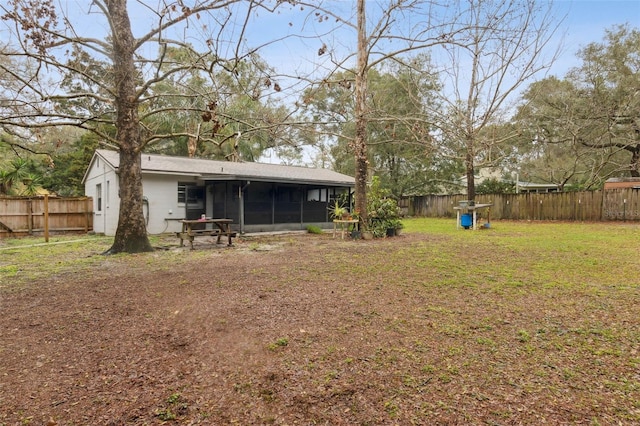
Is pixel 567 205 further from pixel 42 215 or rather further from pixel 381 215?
pixel 42 215

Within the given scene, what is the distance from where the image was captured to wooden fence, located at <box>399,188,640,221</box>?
1517 cm

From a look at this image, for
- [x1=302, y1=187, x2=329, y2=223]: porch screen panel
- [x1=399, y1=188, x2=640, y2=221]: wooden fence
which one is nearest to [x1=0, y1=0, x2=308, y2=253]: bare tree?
[x1=302, y1=187, x2=329, y2=223]: porch screen panel

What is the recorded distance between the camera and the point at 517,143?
74.4 feet

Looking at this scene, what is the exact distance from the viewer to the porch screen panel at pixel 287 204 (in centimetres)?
1529

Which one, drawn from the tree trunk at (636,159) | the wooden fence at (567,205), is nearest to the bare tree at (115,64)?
the wooden fence at (567,205)

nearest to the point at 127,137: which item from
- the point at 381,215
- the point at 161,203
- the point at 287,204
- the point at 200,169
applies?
the point at 161,203

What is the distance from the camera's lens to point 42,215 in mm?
13367

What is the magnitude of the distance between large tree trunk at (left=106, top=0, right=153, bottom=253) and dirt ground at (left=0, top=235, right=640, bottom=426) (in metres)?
3.59

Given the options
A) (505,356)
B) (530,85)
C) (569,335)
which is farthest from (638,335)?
(530,85)

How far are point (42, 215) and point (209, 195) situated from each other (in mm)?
6277

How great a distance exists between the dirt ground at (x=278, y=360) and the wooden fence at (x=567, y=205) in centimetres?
1559

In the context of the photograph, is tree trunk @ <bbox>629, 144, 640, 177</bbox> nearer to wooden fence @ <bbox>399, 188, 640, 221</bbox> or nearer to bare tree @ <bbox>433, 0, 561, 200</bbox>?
wooden fence @ <bbox>399, 188, 640, 221</bbox>

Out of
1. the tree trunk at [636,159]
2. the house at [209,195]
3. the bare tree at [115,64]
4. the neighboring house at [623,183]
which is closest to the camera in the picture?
the bare tree at [115,64]

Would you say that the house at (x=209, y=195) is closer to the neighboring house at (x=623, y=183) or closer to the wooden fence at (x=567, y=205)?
the wooden fence at (x=567, y=205)
